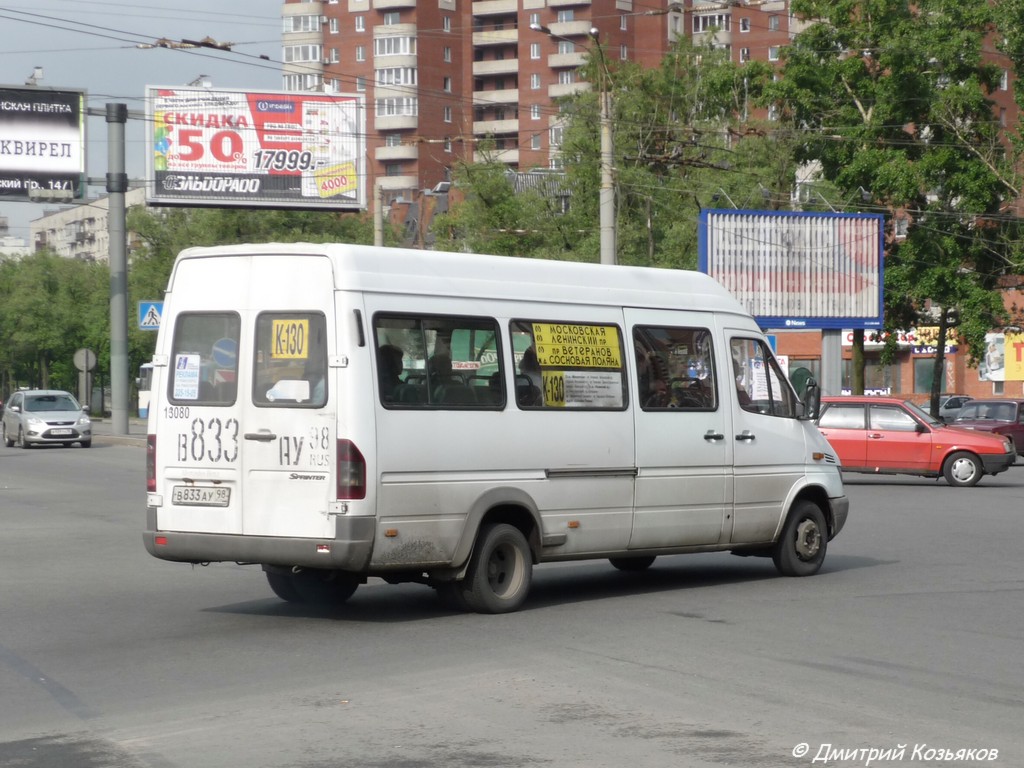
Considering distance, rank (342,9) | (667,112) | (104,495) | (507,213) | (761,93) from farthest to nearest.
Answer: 1. (342,9)
2. (667,112)
3. (507,213)
4. (761,93)
5. (104,495)

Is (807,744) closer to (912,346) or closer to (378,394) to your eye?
(378,394)

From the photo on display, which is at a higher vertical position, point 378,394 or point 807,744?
point 378,394

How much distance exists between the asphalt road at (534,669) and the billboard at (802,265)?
2658cm

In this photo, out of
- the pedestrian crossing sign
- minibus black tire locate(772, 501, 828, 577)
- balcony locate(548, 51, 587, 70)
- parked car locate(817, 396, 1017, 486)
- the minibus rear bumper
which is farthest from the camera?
balcony locate(548, 51, 587, 70)

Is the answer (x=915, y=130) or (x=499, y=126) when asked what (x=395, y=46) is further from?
(x=915, y=130)

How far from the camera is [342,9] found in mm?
117688

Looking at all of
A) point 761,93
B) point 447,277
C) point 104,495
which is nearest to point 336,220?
point 761,93

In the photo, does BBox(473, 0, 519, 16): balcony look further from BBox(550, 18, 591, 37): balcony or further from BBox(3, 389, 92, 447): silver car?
BBox(3, 389, 92, 447): silver car

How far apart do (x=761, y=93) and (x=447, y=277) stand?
38544 millimetres

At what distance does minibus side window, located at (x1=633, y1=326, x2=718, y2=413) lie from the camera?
1188 centimetres

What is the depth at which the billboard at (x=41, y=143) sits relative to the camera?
147 feet

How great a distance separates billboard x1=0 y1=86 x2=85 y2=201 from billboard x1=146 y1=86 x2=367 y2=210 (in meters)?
Answer: 2.28

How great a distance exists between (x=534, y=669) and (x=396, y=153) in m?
109

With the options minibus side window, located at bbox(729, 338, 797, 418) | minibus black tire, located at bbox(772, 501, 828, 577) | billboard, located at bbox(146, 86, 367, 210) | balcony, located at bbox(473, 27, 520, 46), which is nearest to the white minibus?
minibus side window, located at bbox(729, 338, 797, 418)
